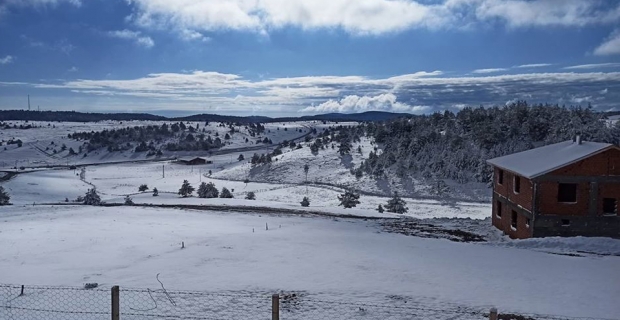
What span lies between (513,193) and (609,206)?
5672 mm

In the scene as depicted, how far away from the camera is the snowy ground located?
16188mm

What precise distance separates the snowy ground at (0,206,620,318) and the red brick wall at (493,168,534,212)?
5.81m

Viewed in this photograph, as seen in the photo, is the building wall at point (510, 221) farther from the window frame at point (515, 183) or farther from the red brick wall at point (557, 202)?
the red brick wall at point (557, 202)

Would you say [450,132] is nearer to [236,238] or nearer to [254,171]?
[254,171]

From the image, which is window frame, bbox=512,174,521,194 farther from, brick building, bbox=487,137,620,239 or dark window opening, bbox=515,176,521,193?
brick building, bbox=487,137,620,239

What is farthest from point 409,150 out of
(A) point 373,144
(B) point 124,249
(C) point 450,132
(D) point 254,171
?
(B) point 124,249

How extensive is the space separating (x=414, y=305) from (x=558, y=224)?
18.8m

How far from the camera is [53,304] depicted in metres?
14.6

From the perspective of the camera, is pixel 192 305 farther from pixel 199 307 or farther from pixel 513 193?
pixel 513 193

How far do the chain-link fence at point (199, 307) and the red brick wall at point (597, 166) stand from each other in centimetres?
1823

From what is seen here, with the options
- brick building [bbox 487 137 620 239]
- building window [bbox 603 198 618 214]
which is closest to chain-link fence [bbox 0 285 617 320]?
brick building [bbox 487 137 620 239]

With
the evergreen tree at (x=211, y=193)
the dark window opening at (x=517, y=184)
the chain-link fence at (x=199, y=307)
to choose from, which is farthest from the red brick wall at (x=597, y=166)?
the evergreen tree at (x=211, y=193)

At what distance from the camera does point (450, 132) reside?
345 feet

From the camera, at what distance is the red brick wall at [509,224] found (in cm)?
3068
